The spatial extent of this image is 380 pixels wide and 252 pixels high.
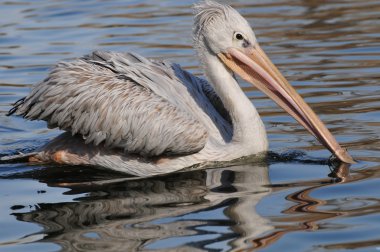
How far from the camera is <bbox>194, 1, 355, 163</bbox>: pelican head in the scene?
23.7ft

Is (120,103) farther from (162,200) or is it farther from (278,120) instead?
(278,120)

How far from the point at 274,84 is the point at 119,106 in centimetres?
112

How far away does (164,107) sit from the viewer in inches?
282

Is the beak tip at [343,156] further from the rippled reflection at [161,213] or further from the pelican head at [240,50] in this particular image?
the rippled reflection at [161,213]

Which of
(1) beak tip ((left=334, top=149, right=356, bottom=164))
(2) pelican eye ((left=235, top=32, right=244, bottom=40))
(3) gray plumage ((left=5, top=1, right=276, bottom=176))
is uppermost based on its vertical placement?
(2) pelican eye ((left=235, top=32, right=244, bottom=40))

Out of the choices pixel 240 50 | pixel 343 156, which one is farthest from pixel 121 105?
pixel 343 156

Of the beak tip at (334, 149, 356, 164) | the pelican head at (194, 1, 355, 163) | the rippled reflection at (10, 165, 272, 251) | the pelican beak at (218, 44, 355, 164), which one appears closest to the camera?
the rippled reflection at (10, 165, 272, 251)

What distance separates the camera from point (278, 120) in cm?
839

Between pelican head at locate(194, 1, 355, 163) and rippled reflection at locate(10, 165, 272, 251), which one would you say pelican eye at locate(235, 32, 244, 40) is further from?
rippled reflection at locate(10, 165, 272, 251)

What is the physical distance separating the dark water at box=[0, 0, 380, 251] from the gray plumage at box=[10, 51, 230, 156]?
0.28 metres

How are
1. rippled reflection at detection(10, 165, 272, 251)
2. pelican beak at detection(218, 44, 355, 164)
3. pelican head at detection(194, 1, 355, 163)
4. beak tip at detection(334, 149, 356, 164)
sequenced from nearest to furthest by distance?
rippled reflection at detection(10, 165, 272, 251)
beak tip at detection(334, 149, 356, 164)
pelican beak at detection(218, 44, 355, 164)
pelican head at detection(194, 1, 355, 163)

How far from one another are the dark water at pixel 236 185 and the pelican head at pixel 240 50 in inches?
17.1

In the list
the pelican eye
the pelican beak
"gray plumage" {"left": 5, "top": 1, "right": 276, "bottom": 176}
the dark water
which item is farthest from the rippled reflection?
the pelican eye

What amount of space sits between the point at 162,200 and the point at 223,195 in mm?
386
